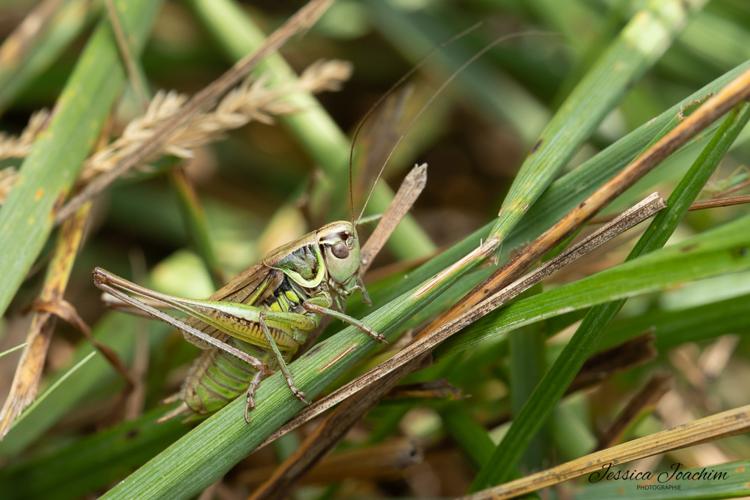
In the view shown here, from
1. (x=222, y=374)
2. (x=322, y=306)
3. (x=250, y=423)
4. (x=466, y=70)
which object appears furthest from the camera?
(x=466, y=70)

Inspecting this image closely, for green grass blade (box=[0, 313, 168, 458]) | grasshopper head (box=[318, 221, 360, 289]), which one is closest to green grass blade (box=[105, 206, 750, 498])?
grasshopper head (box=[318, 221, 360, 289])

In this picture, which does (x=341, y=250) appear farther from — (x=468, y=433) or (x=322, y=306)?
(x=468, y=433)

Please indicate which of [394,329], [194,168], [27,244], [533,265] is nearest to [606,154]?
[533,265]

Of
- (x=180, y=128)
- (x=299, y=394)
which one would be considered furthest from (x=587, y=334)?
(x=180, y=128)

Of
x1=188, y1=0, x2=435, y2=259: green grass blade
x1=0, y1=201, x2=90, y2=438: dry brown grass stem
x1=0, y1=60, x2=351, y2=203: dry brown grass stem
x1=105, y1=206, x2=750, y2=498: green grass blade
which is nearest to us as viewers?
x1=105, y1=206, x2=750, y2=498: green grass blade

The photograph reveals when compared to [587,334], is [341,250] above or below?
above

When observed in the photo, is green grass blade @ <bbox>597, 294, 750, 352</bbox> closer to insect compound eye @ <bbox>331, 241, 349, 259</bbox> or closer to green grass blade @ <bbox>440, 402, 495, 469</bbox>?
green grass blade @ <bbox>440, 402, 495, 469</bbox>
